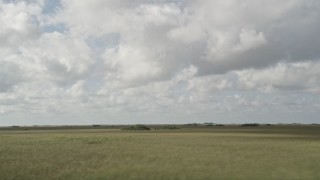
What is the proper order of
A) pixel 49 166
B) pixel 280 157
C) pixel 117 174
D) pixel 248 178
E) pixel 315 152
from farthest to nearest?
pixel 315 152 < pixel 280 157 < pixel 49 166 < pixel 117 174 < pixel 248 178

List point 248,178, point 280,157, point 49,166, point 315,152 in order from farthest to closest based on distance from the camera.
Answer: point 315,152 < point 280,157 < point 49,166 < point 248,178

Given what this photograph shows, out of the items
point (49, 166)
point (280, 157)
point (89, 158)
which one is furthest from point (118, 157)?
point (280, 157)

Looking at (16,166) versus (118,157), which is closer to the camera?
(16,166)

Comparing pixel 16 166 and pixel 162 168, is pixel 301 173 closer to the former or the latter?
pixel 162 168

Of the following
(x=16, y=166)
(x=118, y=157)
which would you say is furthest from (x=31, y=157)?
(x=118, y=157)

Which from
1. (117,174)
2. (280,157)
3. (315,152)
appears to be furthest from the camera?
(315,152)

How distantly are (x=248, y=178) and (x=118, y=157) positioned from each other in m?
15.6

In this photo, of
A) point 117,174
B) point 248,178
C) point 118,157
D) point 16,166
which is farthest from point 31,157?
point 248,178

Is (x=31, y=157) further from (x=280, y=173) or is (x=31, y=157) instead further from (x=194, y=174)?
(x=280, y=173)

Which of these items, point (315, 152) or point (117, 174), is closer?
point (117, 174)

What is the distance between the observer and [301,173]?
3316 cm

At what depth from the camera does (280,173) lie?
3338 centimetres

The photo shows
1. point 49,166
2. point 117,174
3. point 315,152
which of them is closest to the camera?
point 117,174

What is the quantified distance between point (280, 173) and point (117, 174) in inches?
465
